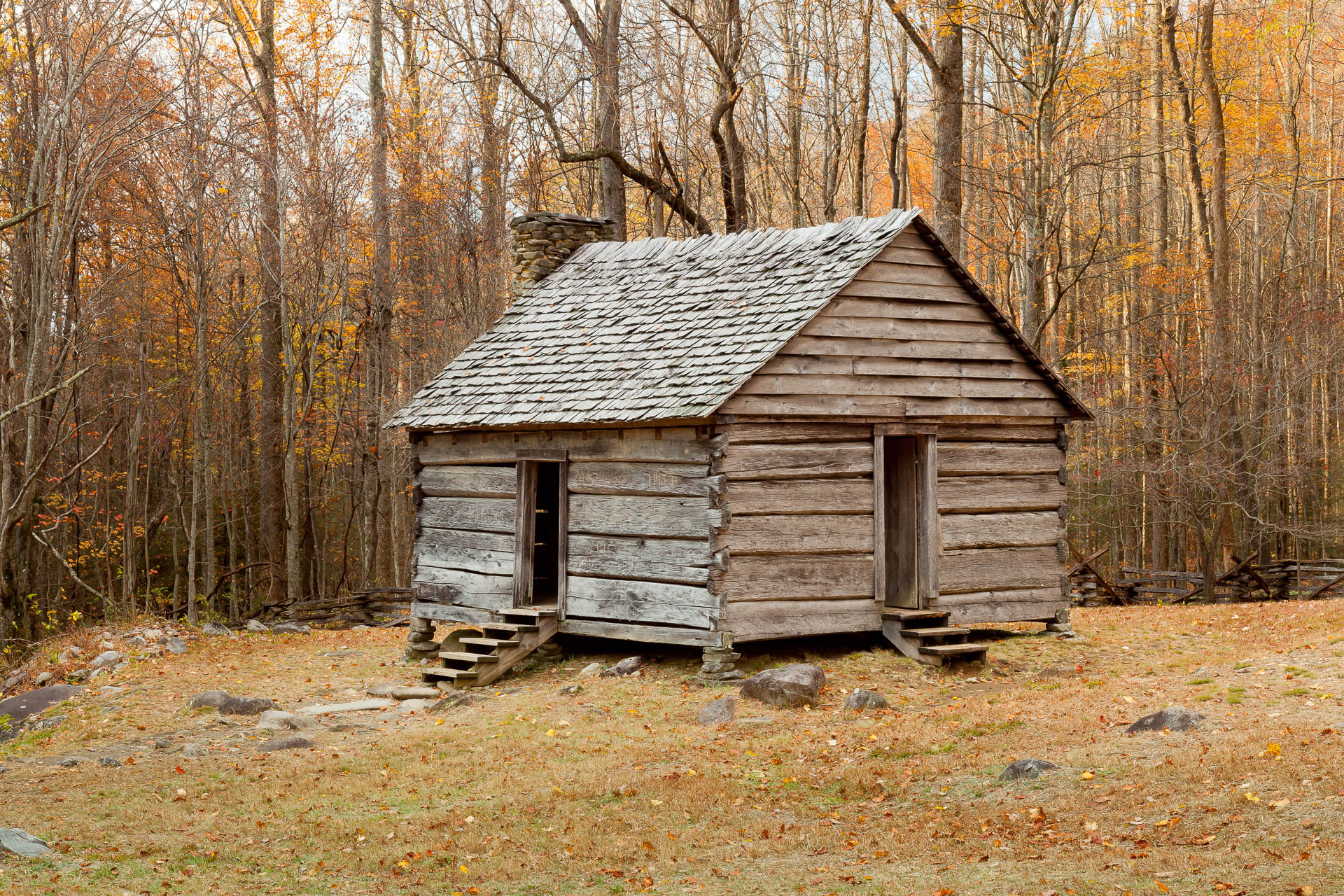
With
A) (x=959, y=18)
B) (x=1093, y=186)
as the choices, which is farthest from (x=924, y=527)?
(x=1093, y=186)

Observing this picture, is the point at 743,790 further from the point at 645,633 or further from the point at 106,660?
the point at 106,660

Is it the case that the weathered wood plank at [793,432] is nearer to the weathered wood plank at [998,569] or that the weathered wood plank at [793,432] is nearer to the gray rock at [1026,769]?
the weathered wood plank at [998,569]

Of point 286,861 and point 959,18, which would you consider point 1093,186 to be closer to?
point 959,18

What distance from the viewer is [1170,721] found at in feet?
26.7

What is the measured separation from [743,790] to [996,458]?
6890mm

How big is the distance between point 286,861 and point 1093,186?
30747 mm

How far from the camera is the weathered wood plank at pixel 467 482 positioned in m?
13.8

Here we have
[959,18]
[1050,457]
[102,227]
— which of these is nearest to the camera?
[1050,457]

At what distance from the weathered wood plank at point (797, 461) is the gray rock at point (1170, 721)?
4623mm

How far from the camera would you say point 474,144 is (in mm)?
26000

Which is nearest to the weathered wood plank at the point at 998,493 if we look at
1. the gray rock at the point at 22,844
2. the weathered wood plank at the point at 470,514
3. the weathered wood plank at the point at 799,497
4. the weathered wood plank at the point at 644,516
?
the weathered wood plank at the point at 799,497

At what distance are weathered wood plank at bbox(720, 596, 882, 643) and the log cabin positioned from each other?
24 millimetres

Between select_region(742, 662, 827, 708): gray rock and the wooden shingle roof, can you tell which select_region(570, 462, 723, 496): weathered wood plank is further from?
select_region(742, 662, 827, 708): gray rock

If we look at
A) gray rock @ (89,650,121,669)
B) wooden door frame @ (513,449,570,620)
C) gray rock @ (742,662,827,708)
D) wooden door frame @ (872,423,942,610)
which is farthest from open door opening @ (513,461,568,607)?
gray rock @ (89,650,121,669)
